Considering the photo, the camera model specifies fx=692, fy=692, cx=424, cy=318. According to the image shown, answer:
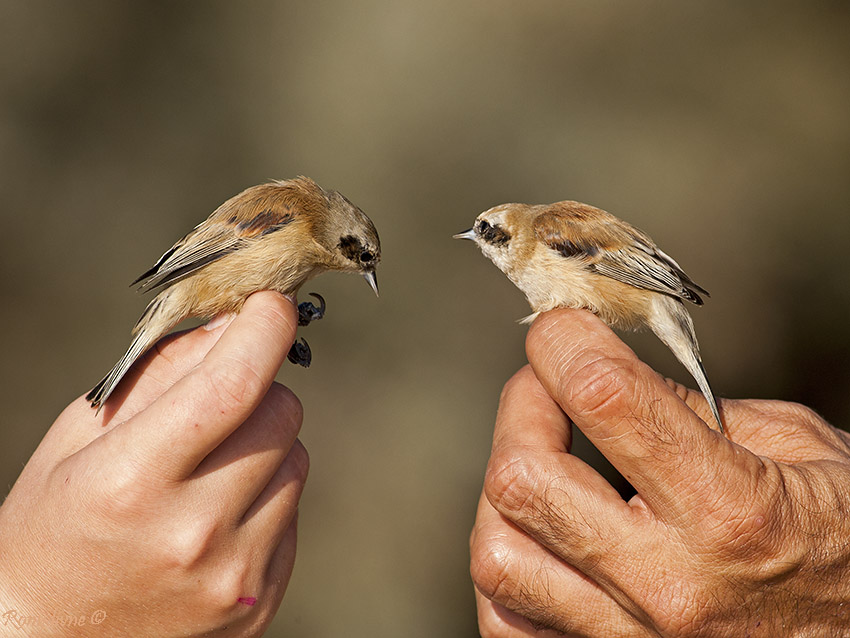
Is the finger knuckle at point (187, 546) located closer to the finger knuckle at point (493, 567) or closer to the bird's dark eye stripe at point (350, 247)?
the finger knuckle at point (493, 567)

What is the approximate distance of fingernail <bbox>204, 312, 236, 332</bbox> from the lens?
3.19 m

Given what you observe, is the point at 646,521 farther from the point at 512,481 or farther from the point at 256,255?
the point at 256,255

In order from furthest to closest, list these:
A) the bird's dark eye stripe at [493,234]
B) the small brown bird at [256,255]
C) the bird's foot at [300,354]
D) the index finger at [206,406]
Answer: the bird's dark eye stripe at [493,234]
the bird's foot at [300,354]
the small brown bird at [256,255]
the index finger at [206,406]

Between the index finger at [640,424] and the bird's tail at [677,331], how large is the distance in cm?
83

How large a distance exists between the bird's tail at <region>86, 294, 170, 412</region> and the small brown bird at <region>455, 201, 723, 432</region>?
6.14 feet

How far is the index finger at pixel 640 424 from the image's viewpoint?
244cm

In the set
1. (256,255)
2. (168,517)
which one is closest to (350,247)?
(256,255)

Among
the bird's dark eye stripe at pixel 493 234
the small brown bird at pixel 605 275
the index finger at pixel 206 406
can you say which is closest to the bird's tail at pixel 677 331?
the small brown bird at pixel 605 275

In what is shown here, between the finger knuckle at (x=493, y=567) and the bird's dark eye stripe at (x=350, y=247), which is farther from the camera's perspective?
the bird's dark eye stripe at (x=350, y=247)

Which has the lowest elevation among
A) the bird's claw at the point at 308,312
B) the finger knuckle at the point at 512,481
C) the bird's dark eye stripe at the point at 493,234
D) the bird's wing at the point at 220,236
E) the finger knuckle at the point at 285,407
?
the finger knuckle at the point at 512,481

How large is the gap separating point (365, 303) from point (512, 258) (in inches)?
104

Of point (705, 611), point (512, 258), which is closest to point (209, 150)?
point (512, 258)

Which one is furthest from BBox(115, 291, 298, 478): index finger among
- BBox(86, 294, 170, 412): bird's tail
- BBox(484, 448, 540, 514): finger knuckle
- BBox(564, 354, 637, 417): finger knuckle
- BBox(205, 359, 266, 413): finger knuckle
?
BBox(564, 354, 637, 417): finger knuckle

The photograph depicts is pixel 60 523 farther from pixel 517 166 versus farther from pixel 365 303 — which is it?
pixel 517 166
